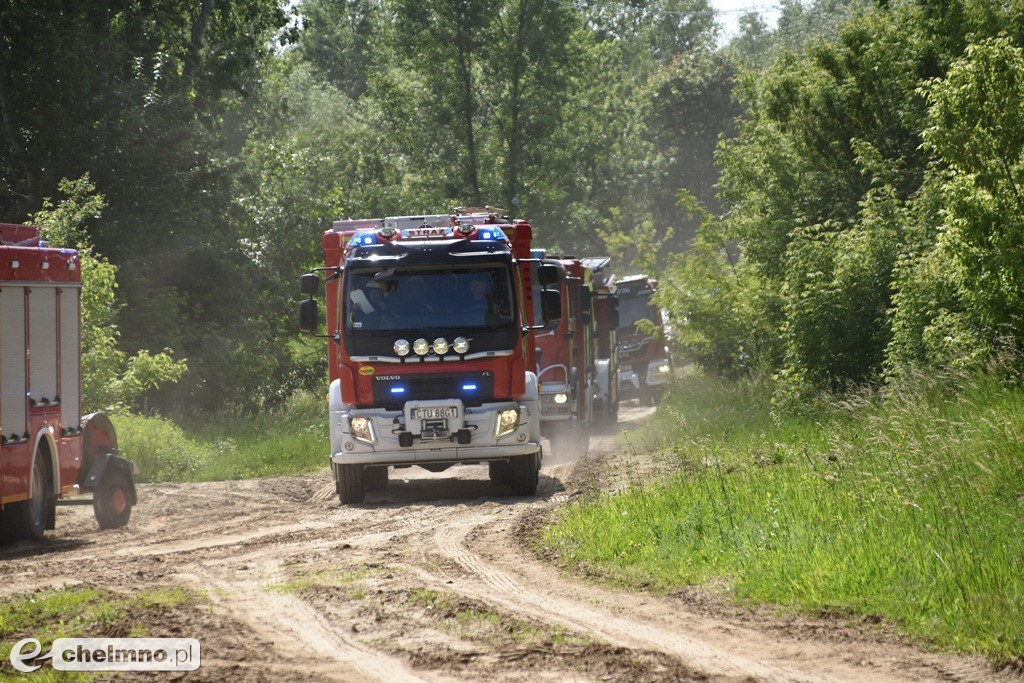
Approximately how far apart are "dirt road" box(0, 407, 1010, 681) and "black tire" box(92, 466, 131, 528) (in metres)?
0.26

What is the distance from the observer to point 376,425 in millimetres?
14898

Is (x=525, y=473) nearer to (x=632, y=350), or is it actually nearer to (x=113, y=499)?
(x=113, y=499)

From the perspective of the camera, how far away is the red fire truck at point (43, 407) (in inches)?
488

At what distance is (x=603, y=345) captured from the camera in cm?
2591

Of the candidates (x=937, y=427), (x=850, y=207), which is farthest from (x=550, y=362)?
(x=937, y=427)

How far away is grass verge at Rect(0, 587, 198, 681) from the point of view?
7663 millimetres

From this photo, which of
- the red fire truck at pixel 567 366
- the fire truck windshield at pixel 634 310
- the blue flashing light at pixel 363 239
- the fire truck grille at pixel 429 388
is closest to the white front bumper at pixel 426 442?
the fire truck grille at pixel 429 388

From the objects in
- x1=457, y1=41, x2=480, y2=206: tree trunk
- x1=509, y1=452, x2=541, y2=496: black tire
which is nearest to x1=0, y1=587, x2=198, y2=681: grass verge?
x1=509, y1=452, x2=541, y2=496: black tire

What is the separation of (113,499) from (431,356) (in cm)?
379

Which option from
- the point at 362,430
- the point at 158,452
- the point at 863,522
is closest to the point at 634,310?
the point at 158,452

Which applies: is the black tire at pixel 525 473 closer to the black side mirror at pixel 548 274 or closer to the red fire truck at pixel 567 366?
the black side mirror at pixel 548 274

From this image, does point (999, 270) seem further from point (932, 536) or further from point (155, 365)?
point (155, 365)

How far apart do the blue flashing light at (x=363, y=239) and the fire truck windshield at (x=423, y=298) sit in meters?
0.44

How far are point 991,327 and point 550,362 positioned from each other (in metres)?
7.43
